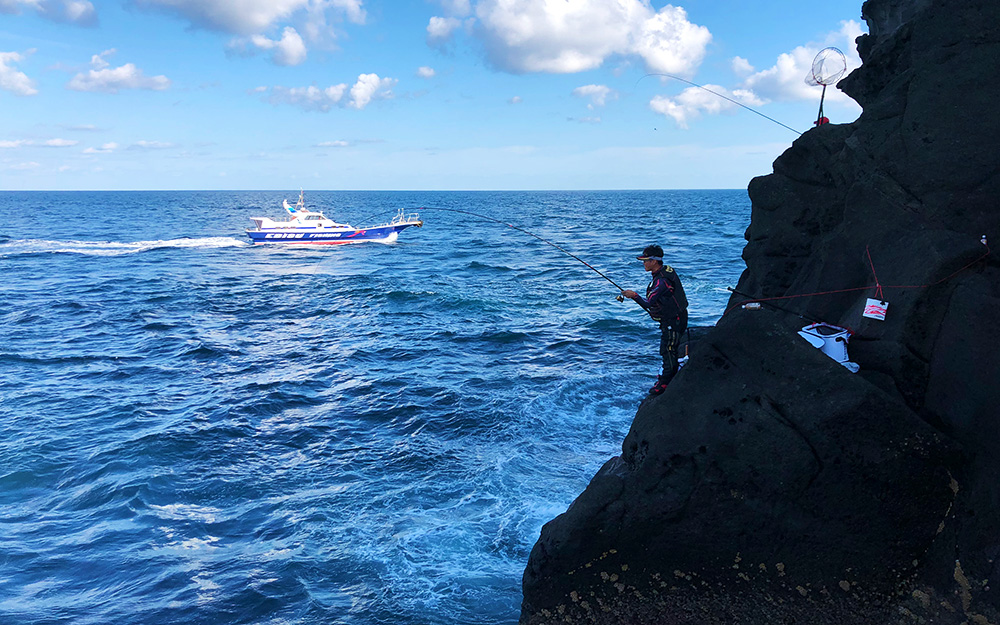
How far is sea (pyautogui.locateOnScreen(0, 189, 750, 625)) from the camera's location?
7.61 m

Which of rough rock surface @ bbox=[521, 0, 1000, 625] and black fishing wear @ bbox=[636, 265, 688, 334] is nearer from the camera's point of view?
rough rock surface @ bbox=[521, 0, 1000, 625]

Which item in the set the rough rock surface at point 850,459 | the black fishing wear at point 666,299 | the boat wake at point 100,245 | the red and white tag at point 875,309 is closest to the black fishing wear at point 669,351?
the black fishing wear at point 666,299

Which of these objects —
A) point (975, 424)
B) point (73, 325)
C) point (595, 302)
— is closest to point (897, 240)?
point (975, 424)

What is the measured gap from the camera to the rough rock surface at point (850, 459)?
5.03 meters

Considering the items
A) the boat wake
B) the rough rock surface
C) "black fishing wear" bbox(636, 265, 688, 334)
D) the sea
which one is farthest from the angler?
the boat wake

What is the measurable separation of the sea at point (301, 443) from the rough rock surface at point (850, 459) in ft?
7.21

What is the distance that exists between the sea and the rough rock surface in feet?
7.21

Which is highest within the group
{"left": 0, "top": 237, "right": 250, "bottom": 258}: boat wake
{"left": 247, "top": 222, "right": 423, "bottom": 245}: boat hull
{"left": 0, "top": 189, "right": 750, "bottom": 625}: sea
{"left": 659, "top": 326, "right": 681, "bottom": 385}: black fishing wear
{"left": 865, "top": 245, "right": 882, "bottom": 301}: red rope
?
{"left": 865, "top": 245, "right": 882, "bottom": 301}: red rope

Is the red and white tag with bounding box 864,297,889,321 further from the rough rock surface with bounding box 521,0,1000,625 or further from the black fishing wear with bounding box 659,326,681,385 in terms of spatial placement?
the black fishing wear with bounding box 659,326,681,385

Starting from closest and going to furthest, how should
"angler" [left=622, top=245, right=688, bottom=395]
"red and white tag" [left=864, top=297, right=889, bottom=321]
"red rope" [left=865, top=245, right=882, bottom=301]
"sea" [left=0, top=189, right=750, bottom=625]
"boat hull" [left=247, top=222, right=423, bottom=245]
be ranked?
"red and white tag" [left=864, top=297, right=889, bottom=321]
"red rope" [left=865, top=245, right=882, bottom=301]
"angler" [left=622, top=245, right=688, bottom=395]
"sea" [left=0, top=189, right=750, bottom=625]
"boat hull" [left=247, top=222, right=423, bottom=245]

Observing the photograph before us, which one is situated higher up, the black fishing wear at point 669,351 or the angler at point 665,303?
the angler at point 665,303

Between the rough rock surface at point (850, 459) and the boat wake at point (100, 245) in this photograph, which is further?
the boat wake at point (100, 245)

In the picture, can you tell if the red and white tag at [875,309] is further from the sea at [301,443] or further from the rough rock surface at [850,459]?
the sea at [301,443]

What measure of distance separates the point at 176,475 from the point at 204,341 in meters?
9.17
